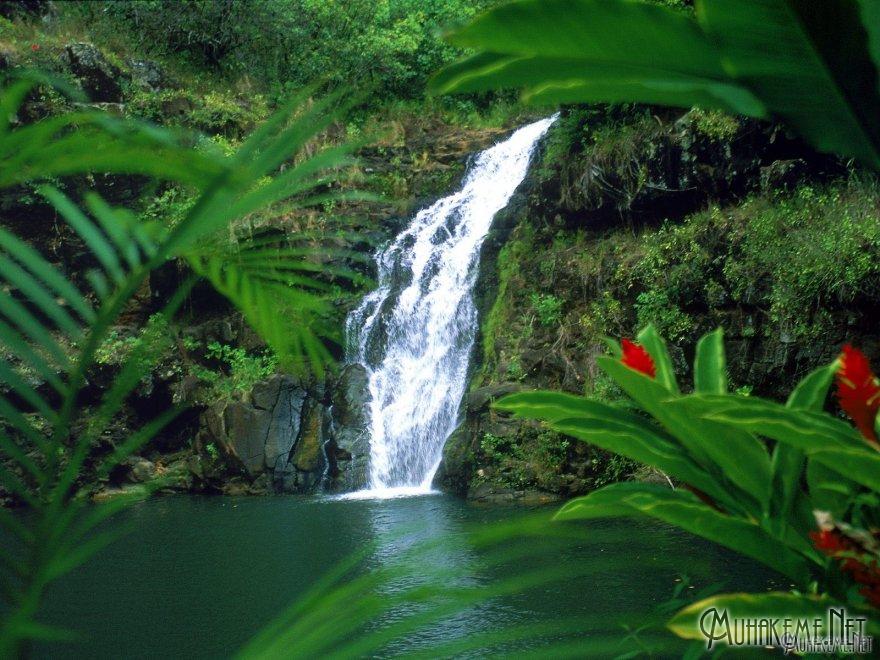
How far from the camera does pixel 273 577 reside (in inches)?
242

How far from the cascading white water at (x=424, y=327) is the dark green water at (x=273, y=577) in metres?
2.03

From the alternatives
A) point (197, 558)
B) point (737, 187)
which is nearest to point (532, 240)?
point (737, 187)

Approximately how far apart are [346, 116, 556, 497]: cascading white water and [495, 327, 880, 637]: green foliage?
884 cm

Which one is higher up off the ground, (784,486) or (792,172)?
(792,172)

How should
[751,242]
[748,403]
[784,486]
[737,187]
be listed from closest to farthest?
[748,403] < [784,486] < [751,242] < [737,187]

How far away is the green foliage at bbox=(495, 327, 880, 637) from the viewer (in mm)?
1364

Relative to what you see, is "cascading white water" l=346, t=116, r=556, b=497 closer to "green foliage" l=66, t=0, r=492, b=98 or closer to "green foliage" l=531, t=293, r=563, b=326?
"green foliage" l=531, t=293, r=563, b=326

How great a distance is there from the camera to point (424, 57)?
18031 mm

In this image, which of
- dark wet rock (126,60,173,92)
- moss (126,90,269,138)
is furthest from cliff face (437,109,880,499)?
dark wet rock (126,60,173,92)

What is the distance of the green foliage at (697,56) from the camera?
1.31 meters

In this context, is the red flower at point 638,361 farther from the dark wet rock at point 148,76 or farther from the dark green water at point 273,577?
the dark wet rock at point 148,76

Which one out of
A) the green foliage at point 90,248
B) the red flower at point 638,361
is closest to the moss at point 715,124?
the red flower at point 638,361

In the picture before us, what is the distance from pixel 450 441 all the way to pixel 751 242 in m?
4.29

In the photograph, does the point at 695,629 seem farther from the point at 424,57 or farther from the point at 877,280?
the point at 424,57
